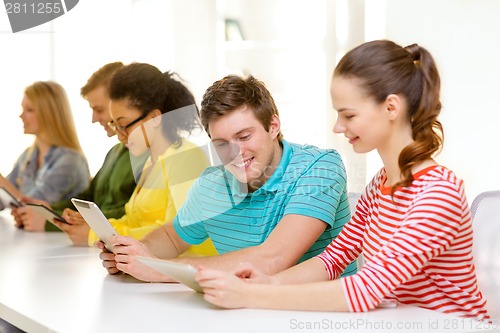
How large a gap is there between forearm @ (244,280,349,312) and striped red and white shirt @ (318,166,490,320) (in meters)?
0.02

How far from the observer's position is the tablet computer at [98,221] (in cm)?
162

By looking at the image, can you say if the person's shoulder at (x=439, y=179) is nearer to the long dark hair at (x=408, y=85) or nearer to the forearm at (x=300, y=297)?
the long dark hair at (x=408, y=85)

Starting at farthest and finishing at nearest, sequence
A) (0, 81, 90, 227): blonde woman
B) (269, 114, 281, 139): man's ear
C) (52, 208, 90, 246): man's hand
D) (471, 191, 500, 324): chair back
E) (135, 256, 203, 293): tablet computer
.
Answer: (0, 81, 90, 227): blonde woman, (52, 208, 90, 246): man's hand, (269, 114, 281, 139): man's ear, (471, 191, 500, 324): chair back, (135, 256, 203, 293): tablet computer

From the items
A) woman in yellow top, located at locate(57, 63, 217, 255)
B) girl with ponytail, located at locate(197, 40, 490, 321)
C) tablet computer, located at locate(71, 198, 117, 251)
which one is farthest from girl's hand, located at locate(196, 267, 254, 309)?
woman in yellow top, located at locate(57, 63, 217, 255)

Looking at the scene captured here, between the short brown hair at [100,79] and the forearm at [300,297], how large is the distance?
1848mm

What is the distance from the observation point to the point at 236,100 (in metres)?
1.69

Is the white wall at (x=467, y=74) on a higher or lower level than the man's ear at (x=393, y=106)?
lower

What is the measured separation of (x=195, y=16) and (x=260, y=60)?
0.65 meters

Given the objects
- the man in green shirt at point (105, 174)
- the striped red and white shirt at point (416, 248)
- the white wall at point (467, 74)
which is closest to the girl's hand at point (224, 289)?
the striped red and white shirt at point (416, 248)

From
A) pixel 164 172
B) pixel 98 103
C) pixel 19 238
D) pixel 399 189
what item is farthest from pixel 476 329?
pixel 98 103

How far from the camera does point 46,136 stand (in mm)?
2873

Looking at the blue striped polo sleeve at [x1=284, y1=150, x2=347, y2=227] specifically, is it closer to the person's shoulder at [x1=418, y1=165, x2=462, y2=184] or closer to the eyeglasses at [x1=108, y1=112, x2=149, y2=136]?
the person's shoulder at [x1=418, y1=165, x2=462, y2=184]

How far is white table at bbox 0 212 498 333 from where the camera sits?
1.14 m

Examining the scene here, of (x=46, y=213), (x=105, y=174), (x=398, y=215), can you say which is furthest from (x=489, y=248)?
(x=105, y=174)
